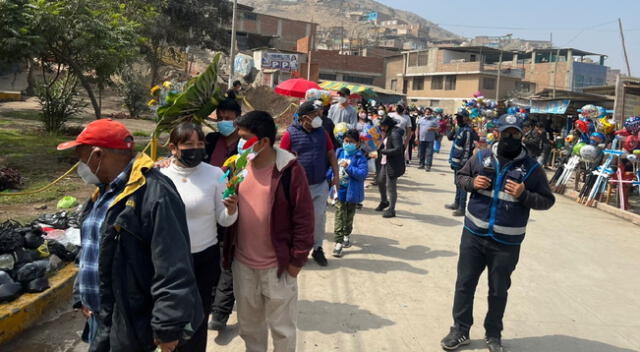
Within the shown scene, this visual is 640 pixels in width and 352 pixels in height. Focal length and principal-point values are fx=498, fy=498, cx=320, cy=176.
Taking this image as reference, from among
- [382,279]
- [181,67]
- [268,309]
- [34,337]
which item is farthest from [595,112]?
[181,67]

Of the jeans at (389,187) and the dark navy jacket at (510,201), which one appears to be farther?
the jeans at (389,187)

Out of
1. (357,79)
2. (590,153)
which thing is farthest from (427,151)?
(357,79)

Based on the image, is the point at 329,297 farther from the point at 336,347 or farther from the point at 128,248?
the point at 128,248

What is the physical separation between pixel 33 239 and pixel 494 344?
4.23 metres

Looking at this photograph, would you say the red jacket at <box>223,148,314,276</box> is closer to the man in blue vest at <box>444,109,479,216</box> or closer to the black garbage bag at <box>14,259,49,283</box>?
the black garbage bag at <box>14,259,49,283</box>

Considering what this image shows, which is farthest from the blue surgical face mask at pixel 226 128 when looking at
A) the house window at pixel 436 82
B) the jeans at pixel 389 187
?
the house window at pixel 436 82

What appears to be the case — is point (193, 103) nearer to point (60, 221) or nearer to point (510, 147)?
point (510, 147)

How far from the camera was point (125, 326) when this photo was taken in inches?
89.3

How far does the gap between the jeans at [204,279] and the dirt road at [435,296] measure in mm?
927

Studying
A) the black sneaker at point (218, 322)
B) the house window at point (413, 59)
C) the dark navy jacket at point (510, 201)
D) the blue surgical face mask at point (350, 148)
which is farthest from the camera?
the house window at point (413, 59)

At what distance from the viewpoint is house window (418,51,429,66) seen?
54881 millimetres

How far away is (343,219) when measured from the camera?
253 inches

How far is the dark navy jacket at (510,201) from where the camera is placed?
3812 mm

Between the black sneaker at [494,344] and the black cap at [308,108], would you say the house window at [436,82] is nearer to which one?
the black cap at [308,108]
